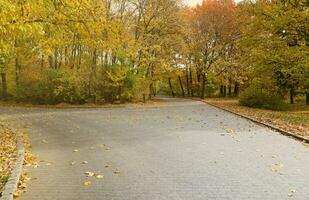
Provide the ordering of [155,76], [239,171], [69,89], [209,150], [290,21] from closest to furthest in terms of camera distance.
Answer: [239,171], [209,150], [290,21], [69,89], [155,76]

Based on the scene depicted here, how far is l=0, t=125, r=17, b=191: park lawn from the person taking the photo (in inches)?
286

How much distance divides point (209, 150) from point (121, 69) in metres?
20.6

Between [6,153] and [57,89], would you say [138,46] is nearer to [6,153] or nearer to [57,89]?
[57,89]

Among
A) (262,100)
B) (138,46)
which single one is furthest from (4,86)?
(262,100)

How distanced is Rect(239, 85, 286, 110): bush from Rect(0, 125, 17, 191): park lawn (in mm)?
17537

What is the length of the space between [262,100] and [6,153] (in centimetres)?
2016

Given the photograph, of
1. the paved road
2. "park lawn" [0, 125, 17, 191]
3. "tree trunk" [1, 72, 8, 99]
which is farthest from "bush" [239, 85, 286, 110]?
"tree trunk" [1, 72, 8, 99]

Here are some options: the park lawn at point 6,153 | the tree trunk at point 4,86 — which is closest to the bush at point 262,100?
the park lawn at point 6,153

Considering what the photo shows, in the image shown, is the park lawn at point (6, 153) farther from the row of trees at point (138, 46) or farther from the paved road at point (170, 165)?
the row of trees at point (138, 46)

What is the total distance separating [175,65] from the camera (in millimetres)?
39688

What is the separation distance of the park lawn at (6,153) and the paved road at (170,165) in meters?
0.51

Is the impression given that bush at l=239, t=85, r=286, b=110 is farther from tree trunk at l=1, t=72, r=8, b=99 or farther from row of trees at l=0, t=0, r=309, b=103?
tree trunk at l=1, t=72, r=8, b=99

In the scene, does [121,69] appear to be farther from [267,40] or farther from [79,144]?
[79,144]

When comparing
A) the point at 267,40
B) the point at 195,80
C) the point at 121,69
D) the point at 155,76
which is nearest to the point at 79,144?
the point at 267,40
